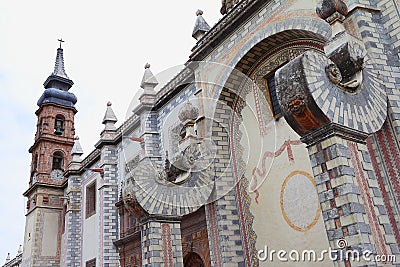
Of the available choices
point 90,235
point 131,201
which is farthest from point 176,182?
point 90,235

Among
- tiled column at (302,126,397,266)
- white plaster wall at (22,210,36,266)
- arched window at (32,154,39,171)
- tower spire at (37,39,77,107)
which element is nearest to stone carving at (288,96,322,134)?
tiled column at (302,126,397,266)

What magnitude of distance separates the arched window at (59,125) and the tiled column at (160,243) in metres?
17.8

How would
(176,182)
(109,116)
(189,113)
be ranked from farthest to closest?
1. (109,116)
2. (189,113)
3. (176,182)

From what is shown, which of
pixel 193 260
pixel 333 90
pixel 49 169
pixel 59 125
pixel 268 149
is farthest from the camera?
pixel 59 125

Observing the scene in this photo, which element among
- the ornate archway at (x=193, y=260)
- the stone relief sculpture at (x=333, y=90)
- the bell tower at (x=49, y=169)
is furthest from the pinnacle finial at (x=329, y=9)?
the bell tower at (x=49, y=169)

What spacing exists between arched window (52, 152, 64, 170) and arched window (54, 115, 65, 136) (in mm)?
1431

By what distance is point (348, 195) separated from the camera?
15.0 ft

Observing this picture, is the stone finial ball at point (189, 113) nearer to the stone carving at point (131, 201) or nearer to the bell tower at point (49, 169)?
the stone carving at point (131, 201)

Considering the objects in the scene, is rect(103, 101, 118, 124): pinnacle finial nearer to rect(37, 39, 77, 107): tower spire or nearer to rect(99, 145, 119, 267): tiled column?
rect(99, 145, 119, 267): tiled column

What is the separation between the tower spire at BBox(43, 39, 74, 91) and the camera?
26141 millimetres

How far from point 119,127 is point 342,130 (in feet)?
45.2

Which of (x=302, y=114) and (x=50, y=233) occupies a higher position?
(x=50, y=233)
